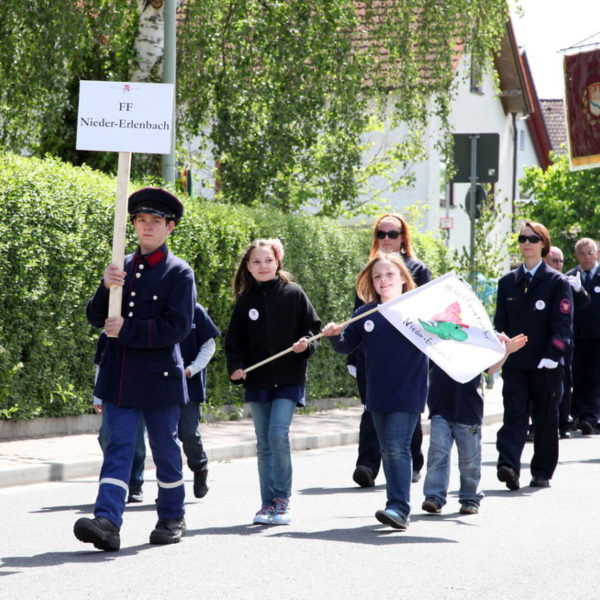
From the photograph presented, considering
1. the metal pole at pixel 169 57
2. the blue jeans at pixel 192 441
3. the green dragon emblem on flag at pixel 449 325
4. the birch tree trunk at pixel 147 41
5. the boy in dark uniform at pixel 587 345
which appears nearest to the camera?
the green dragon emblem on flag at pixel 449 325

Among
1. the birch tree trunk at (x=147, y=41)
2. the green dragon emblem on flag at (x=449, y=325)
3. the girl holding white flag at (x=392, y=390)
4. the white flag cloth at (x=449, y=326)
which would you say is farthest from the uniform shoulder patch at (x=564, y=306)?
the birch tree trunk at (x=147, y=41)

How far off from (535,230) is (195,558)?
14.4 feet

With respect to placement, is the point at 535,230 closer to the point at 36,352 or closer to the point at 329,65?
the point at 36,352

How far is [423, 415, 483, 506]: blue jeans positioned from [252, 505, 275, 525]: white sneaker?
110cm

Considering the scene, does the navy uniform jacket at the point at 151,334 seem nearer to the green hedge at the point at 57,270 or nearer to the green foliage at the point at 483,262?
the green hedge at the point at 57,270

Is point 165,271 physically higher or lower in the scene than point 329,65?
lower

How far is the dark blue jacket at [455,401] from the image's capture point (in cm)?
902

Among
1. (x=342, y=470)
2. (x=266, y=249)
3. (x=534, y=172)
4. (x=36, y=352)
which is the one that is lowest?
(x=342, y=470)

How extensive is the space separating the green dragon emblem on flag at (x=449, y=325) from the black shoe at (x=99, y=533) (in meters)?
2.30

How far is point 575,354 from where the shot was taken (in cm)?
1546

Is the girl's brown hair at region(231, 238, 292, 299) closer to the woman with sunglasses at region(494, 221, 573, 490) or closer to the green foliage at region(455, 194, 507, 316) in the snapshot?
the woman with sunglasses at region(494, 221, 573, 490)

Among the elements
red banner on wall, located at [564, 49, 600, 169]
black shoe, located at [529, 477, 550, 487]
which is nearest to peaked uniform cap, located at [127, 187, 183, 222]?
black shoe, located at [529, 477, 550, 487]

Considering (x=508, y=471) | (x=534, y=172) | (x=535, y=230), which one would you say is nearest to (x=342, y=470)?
(x=508, y=471)

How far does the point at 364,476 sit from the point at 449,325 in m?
2.17
